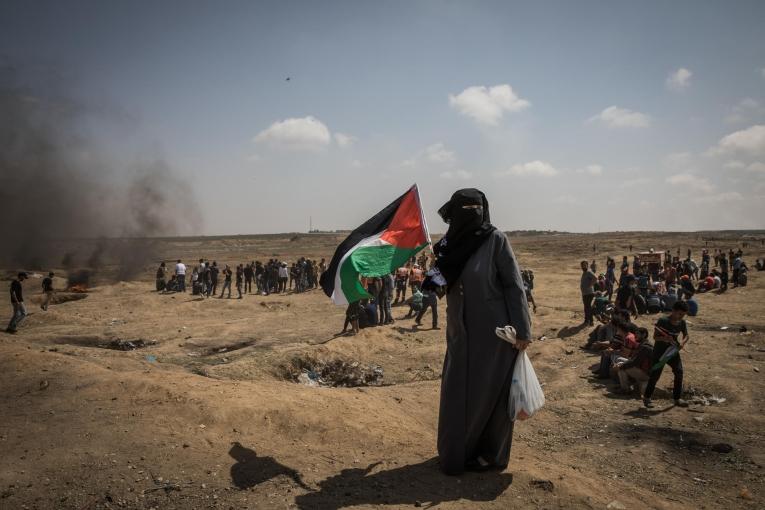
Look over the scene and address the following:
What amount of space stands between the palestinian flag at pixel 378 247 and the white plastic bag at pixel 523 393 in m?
2.19


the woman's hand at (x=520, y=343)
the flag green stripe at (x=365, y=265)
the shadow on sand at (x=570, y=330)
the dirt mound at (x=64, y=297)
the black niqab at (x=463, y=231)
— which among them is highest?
the black niqab at (x=463, y=231)

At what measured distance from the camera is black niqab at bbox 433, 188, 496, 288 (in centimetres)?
406

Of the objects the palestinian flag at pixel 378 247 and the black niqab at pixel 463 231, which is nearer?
the black niqab at pixel 463 231

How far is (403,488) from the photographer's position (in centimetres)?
390

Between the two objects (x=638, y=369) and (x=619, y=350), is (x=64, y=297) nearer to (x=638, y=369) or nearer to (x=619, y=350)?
(x=619, y=350)

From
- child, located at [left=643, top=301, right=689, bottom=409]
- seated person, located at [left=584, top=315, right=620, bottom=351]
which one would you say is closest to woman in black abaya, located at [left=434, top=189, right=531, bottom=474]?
child, located at [left=643, top=301, right=689, bottom=409]

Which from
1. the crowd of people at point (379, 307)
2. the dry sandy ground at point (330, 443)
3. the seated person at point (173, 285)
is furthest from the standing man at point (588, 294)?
the seated person at point (173, 285)

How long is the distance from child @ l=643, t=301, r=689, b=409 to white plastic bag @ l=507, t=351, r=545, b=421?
12.9ft

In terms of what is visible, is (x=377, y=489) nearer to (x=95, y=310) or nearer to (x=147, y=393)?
(x=147, y=393)

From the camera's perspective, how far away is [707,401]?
24.0ft

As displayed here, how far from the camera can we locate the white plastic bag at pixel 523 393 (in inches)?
148

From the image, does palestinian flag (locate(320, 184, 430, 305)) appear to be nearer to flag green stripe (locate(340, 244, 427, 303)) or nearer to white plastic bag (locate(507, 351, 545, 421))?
flag green stripe (locate(340, 244, 427, 303))

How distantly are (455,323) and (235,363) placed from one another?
700 centimetres

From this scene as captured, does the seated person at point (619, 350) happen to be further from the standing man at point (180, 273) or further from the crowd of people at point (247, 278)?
the standing man at point (180, 273)
